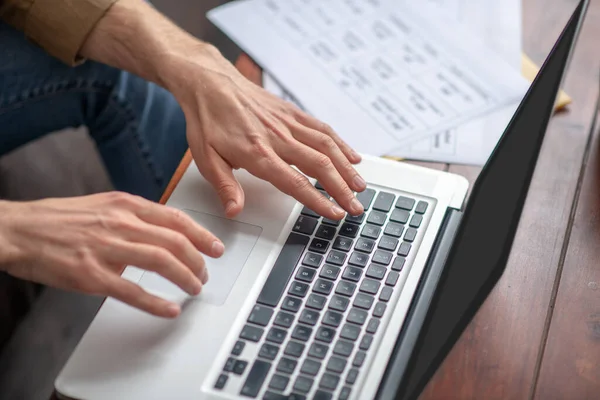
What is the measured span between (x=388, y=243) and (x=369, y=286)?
0.17 feet

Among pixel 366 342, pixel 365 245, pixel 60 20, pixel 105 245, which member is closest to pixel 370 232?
A: pixel 365 245

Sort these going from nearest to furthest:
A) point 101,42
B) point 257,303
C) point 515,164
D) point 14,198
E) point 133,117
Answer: point 515,164, point 257,303, point 101,42, point 133,117, point 14,198

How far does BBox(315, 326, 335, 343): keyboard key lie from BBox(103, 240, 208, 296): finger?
0.11m

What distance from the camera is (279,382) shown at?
539 mm

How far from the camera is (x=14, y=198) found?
4.07 feet

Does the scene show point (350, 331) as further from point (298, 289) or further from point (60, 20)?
point (60, 20)

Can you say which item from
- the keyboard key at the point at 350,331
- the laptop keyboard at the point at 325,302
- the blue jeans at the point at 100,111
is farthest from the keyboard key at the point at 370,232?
the blue jeans at the point at 100,111

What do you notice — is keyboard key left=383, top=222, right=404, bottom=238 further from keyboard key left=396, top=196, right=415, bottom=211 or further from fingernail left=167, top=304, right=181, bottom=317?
fingernail left=167, top=304, right=181, bottom=317

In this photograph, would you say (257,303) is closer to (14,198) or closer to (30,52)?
(30,52)

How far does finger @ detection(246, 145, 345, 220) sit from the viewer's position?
0.65 metres

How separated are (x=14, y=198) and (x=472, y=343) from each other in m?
0.93

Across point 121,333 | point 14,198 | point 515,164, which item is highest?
point 515,164

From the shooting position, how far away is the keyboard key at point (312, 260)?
624 millimetres

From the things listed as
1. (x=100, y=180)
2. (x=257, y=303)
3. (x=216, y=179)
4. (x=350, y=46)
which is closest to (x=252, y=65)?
(x=350, y=46)
